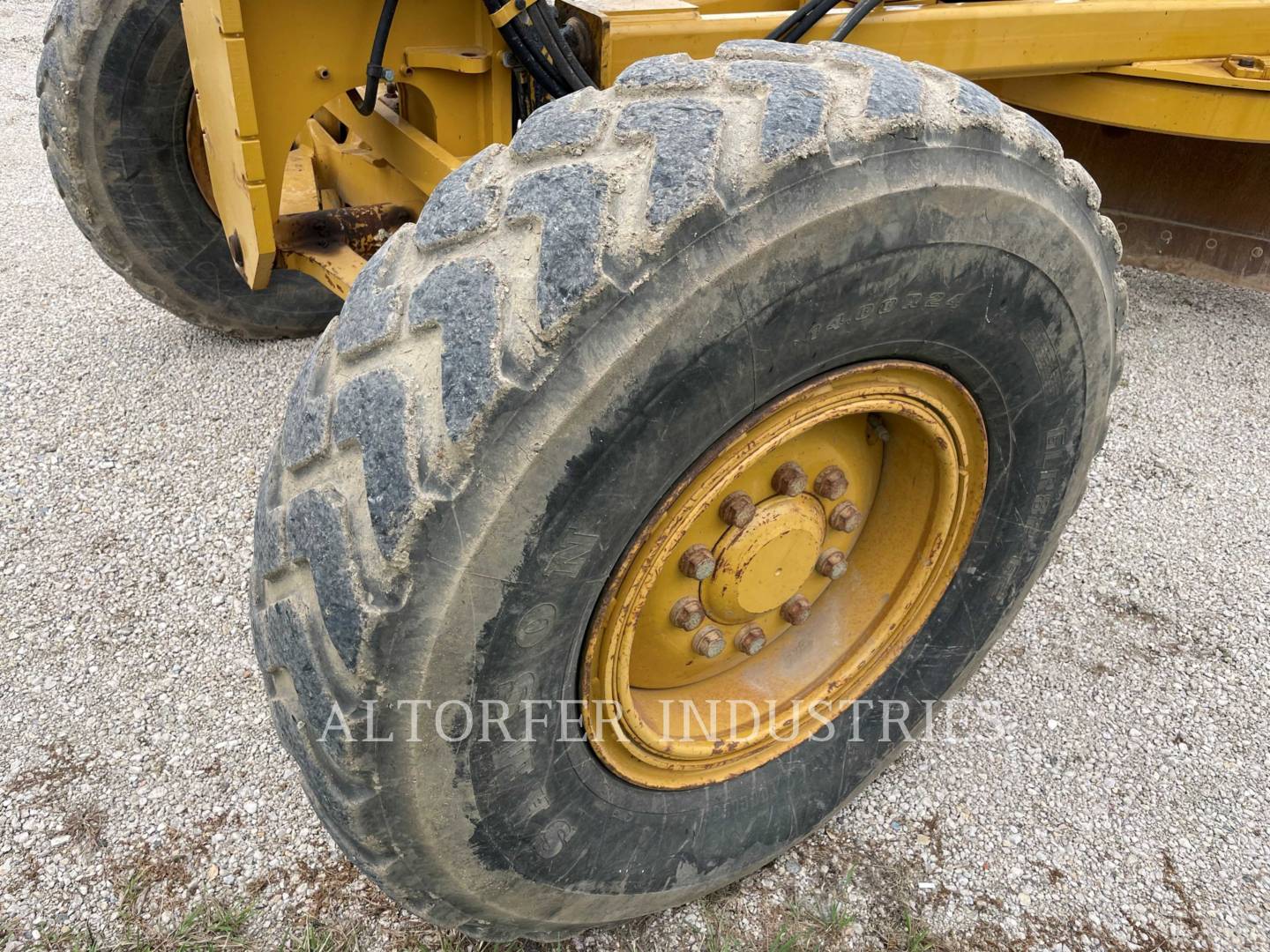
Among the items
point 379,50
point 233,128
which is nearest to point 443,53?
point 379,50

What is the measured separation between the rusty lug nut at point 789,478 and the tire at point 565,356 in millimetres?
273

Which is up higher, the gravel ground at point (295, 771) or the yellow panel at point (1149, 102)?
the yellow panel at point (1149, 102)

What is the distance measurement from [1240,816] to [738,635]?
128 centimetres

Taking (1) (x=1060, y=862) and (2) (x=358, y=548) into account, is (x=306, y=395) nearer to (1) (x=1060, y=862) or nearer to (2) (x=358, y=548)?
(2) (x=358, y=548)

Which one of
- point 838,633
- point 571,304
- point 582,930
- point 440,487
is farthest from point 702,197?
point 582,930

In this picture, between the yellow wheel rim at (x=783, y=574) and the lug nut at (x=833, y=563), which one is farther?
the lug nut at (x=833, y=563)

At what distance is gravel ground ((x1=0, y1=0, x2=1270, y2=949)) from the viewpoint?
1.79 m

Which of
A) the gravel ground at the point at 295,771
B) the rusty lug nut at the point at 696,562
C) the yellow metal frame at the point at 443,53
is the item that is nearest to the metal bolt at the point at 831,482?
the rusty lug nut at the point at 696,562

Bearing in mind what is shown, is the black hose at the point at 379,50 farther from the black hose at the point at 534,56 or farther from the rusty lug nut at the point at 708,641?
Answer: the rusty lug nut at the point at 708,641

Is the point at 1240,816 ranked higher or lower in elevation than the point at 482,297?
lower

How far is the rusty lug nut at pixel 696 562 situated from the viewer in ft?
4.95

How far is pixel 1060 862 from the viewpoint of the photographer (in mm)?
1937

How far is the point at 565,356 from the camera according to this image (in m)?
1.05

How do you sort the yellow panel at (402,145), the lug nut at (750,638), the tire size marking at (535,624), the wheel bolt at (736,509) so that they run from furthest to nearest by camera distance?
the yellow panel at (402,145) → the lug nut at (750,638) → the wheel bolt at (736,509) → the tire size marking at (535,624)
